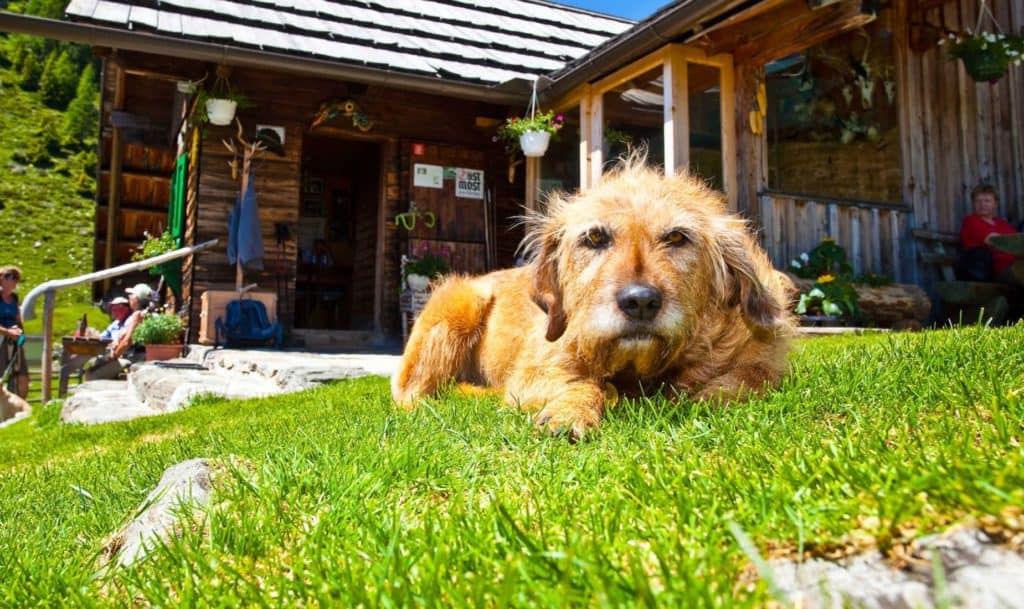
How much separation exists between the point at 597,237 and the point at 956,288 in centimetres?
712

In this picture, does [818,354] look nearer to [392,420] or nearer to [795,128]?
[392,420]

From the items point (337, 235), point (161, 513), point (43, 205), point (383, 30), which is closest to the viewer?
point (161, 513)

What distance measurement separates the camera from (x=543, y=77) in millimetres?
10164

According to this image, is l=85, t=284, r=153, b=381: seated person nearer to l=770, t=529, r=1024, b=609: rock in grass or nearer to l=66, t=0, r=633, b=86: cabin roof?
l=66, t=0, r=633, b=86: cabin roof

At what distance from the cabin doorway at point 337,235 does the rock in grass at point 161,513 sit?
1301 centimetres

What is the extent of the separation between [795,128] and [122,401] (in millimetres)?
9661

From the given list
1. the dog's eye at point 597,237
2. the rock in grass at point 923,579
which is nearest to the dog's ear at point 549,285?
the dog's eye at point 597,237

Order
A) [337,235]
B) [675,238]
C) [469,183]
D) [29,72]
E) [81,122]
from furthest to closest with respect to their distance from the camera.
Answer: [29,72]
[81,122]
[337,235]
[469,183]
[675,238]

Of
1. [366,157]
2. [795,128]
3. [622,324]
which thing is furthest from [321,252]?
[622,324]

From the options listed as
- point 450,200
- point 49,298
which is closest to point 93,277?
point 49,298

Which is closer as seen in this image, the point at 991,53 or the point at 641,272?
the point at 641,272

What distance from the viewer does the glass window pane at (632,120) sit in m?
9.41

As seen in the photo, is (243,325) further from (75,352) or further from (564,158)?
(564,158)

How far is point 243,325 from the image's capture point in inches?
395
